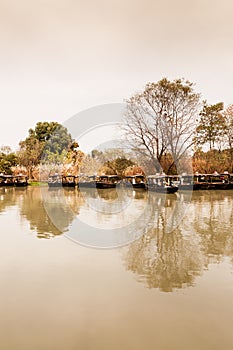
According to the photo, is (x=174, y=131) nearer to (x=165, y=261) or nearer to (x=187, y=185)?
(x=187, y=185)

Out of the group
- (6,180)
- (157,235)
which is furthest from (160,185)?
(6,180)

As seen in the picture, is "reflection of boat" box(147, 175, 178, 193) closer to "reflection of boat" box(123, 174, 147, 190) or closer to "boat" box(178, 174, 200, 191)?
"boat" box(178, 174, 200, 191)

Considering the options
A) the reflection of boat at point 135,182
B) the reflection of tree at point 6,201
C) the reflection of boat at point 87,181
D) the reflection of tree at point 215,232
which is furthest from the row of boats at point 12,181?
the reflection of tree at point 215,232

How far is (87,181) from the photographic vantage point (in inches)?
952

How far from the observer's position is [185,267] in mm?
4180

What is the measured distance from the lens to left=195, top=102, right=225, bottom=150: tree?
72.7 feet

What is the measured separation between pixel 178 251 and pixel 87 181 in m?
19.5

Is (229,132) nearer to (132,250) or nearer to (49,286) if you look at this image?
(132,250)

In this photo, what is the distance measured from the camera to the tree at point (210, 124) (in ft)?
72.7

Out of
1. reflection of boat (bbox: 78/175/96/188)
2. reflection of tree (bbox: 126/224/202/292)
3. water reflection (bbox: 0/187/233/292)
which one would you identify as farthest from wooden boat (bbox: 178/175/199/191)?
reflection of tree (bbox: 126/224/202/292)

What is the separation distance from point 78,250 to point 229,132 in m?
20.8

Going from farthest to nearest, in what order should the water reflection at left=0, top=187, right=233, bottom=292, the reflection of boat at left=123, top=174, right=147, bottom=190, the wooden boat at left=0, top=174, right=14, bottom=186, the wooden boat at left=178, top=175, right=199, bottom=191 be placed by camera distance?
the wooden boat at left=0, top=174, right=14, bottom=186
the reflection of boat at left=123, top=174, right=147, bottom=190
the wooden boat at left=178, top=175, right=199, bottom=191
the water reflection at left=0, top=187, right=233, bottom=292

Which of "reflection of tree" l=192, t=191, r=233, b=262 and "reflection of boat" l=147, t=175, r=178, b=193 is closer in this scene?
"reflection of tree" l=192, t=191, r=233, b=262

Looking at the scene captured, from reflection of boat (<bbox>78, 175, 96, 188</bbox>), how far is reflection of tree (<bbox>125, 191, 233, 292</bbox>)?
15.5 m
